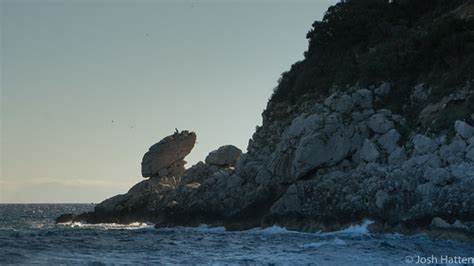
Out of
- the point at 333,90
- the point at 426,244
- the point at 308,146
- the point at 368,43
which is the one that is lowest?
the point at 426,244

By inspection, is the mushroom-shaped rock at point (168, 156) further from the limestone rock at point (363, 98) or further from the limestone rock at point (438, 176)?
the limestone rock at point (438, 176)

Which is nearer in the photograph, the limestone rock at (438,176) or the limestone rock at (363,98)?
the limestone rock at (438,176)

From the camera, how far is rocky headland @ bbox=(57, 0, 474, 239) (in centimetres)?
3550

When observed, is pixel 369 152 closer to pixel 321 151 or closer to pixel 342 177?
pixel 342 177

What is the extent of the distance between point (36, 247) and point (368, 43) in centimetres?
3134

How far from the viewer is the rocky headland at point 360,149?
116 feet

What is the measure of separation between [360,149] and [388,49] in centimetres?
954

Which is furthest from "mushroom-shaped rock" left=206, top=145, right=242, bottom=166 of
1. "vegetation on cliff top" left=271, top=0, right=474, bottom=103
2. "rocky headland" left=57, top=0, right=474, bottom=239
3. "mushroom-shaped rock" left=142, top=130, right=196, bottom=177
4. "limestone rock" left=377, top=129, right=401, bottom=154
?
"limestone rock" left=377, top=129, right=401, bottom=154

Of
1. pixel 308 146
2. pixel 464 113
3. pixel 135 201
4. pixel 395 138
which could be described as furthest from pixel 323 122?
pixel 135 201

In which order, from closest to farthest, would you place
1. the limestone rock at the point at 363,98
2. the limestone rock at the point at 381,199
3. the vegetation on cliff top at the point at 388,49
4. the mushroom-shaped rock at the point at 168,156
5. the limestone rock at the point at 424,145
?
the limestone rock at the point at 381,199
the limestone rock at the point at 424,145
the vegetation on cliff top at the point at 388,49
the limestone rock at the point at 363,98
the mushroom-shaped rock at the point at 168,156

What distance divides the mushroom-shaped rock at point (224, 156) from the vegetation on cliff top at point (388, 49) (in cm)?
882

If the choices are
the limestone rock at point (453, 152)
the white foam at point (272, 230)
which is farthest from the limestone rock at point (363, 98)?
the white foam at point (272, 230)

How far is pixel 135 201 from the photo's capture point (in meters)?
64.9

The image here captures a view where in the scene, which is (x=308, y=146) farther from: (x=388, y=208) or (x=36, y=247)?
(x=36, y=247)
